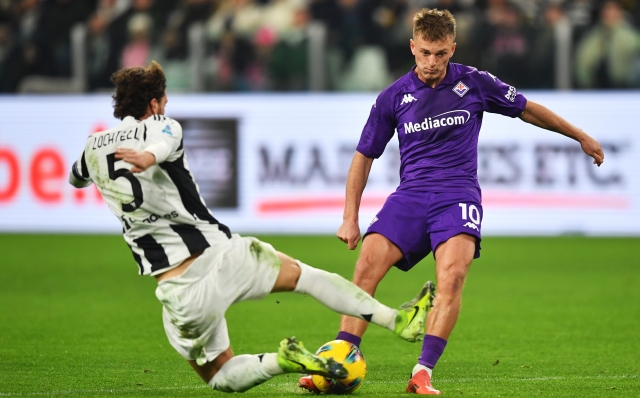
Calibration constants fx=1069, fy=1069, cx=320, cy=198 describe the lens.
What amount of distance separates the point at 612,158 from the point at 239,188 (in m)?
5.44

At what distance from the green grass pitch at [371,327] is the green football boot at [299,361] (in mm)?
685

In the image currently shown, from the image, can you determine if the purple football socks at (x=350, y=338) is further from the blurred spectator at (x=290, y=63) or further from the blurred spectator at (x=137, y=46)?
the blurred spectator at (x=137, y=46)

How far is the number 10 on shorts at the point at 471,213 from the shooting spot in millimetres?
6336

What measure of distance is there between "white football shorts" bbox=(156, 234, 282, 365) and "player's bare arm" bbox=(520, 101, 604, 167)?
208 cm

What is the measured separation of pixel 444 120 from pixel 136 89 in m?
1.98

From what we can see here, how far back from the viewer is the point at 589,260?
1362cm

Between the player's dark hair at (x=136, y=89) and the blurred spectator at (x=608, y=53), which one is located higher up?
the blurred spectator at (x=608, y=53)

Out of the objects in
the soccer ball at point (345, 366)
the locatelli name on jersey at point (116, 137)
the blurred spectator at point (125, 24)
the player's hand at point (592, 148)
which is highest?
the blurred spectator at point (125, 24)

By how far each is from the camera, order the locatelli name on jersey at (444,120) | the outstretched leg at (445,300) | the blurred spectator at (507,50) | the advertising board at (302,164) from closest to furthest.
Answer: the outstretched leg at (445,300), the locatelli name on jersey at (444,120), the advertising board at (302,164), the blurred spectator at (507,50)

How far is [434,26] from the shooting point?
6.30 metres

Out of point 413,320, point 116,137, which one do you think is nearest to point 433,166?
point 413,320

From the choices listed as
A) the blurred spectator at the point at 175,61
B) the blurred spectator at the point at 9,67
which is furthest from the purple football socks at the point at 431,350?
the blurred spectator at the point at 9,67

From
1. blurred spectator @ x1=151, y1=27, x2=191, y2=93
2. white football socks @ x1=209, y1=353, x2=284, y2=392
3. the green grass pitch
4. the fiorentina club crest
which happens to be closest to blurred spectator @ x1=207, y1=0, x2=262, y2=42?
blurred spectator @ x1=151, y1=27, x2=191, y2=93

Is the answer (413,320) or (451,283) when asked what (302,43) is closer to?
(451,283)
